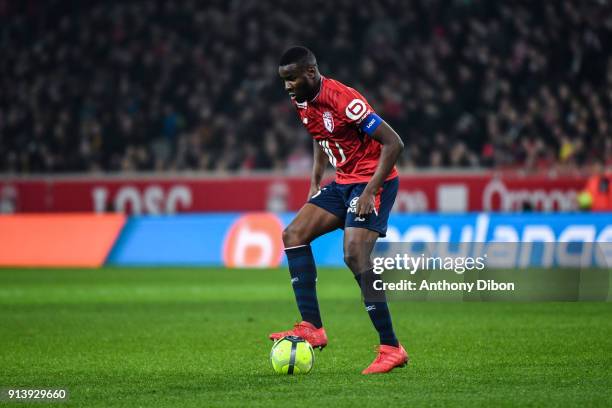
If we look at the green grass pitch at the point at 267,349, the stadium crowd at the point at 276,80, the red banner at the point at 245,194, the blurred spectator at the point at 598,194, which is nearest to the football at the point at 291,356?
the green grass pitch at the point at 267,349

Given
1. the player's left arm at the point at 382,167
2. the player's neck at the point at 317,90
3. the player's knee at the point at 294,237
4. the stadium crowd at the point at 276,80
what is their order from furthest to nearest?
the stadium crowd at the point at 276,80 < the player's knee at the point at 294,237 < the player's neck at the point at 317,90 < the player's left arm at the point at 382,167

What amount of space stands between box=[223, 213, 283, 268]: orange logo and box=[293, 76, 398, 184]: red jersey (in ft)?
34.2

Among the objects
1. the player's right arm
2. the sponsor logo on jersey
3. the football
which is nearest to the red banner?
the player's right arm

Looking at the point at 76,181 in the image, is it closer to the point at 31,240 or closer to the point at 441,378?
the point at 31,240

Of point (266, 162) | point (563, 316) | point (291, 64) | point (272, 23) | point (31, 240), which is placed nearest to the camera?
point (291, 64)

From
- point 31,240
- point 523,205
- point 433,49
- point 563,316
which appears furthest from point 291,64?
point 433,49

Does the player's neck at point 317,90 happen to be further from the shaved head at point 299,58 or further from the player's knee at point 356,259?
the player's knee at point 356,259

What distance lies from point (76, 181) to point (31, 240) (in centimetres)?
582

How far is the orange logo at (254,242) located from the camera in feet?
59.3

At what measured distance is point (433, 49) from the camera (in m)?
25.1

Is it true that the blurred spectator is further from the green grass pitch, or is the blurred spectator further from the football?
the football

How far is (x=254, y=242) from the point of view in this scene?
724 inches

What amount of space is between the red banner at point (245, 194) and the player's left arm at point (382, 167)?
635 inches

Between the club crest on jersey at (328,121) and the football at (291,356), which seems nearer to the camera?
the football at (291,356)
